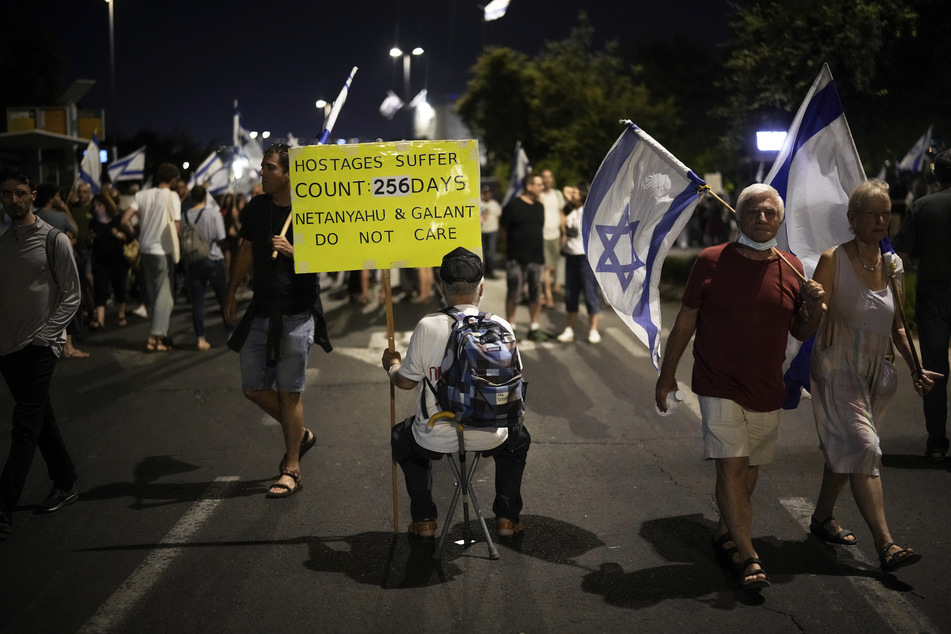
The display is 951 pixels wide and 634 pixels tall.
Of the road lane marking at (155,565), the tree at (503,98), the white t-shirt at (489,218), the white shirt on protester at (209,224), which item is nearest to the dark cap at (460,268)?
the road lane marking at (155,565)

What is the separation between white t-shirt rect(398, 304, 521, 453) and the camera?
15.7 feet

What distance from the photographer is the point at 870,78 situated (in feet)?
53.1

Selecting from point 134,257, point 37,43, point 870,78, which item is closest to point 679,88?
point 870,78

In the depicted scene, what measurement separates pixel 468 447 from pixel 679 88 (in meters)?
28.4

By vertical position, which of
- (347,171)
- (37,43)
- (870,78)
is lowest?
(347,171)

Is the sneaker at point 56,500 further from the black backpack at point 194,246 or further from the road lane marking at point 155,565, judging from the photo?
the black backpack at point 194,246

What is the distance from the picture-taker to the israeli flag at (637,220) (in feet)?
17.5

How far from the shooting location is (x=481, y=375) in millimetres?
4652

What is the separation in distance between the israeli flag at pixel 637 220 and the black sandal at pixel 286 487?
222 centimetres

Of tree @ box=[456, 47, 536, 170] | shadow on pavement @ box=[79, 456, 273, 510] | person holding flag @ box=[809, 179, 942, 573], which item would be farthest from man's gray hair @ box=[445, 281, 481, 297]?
tree @ box=[456, 47, 536, 170]

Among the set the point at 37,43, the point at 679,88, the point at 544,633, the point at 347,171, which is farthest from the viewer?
the point at 37,43

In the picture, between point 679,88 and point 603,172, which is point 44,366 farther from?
point 679,88

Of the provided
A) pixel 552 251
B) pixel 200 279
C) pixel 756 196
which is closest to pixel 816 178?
pixel 756 196

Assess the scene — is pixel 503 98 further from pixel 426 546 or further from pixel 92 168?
pixel 426 546
